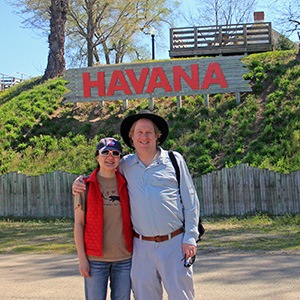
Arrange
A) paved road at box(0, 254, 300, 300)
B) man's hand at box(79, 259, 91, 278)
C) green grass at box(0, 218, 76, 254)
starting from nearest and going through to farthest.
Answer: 1. man's hand at box(79, 259, 91, 278)
2. paved road at box(0, 254, 300, 300)
3. green grass at box(0, 218, 76, 254)

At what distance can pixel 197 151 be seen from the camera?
13398 millimetres

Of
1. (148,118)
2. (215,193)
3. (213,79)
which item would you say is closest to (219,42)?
(213,79)

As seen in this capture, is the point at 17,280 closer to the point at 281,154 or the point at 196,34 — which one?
the point at 281,154

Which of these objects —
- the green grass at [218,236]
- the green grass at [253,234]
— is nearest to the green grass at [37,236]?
the green grass at [218,236]

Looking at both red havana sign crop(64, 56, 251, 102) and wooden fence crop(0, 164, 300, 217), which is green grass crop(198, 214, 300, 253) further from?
red havana sign crop(64, 56, 251, 102)

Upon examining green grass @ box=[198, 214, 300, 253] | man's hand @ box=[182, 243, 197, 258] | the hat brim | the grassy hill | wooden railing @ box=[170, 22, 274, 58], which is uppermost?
wooden railing @ box=[170, 22, 274, 58]

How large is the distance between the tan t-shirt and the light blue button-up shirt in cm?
13

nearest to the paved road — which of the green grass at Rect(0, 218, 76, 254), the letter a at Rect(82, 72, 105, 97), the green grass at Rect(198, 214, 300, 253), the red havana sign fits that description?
the green grass at Rect(198, 214, 300, 253)

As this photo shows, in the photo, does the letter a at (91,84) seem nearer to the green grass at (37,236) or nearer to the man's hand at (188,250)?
the green grass at (37,236)

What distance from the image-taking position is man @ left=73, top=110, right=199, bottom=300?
3.13 m

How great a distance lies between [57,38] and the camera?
21.0 metres

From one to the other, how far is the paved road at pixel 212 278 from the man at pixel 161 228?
5.32ft

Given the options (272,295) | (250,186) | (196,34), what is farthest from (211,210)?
(196,34)

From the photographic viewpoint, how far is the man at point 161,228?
3127 millimetres
